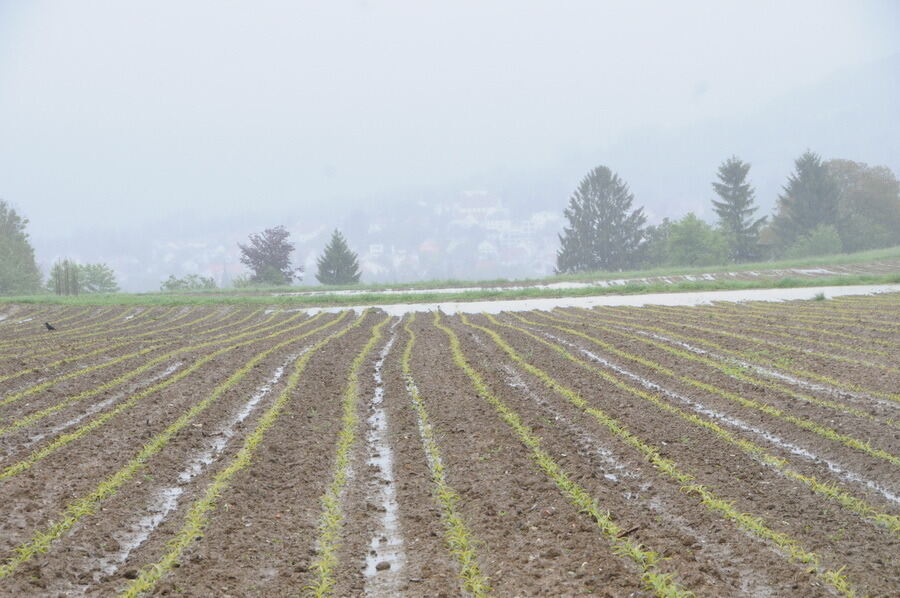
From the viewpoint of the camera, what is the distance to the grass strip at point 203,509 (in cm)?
479

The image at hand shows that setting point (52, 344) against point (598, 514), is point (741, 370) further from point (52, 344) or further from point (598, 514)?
point (52, 344)

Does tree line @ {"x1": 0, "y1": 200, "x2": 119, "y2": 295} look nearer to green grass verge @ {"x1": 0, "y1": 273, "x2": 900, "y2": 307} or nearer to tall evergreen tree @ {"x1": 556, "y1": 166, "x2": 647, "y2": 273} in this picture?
green grass verge @ {"x1": 0, "y1": 273, "x2": 900, "y2": 307}

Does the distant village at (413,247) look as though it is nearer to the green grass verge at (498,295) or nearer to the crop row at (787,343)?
the green grass verge at (498,295)

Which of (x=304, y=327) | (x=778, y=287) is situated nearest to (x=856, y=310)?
(x=778, y=287)

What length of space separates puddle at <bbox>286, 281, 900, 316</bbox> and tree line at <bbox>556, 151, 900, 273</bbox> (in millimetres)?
35105

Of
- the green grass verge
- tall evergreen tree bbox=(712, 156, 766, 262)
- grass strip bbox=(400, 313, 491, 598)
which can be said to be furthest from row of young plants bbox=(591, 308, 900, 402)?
tall evergreen tree bbox=(712, 156, 766, 262)

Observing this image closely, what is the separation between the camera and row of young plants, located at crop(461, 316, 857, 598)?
465 cm

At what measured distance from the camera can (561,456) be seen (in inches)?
290

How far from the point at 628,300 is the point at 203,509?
2540 centimetres

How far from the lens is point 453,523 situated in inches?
229

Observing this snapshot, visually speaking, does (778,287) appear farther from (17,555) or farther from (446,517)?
(17,555)

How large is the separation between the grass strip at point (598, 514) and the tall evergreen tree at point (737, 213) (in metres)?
64.5

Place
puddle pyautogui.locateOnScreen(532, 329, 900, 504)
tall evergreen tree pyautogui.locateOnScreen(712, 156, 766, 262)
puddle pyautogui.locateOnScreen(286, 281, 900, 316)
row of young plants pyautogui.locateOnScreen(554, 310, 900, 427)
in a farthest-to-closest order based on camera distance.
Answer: tall evergreen tree pyautogui.locateOnScreen(712, 156, 766, 262)
puddle pyautogui.locateOnScreen(286, 281, 900, 316)
row of young plants pyautogui.locateOnScreen(554, 310, 900, 427)
puddle pyautogui.locateOnScreen(532, 329, 900, 504)

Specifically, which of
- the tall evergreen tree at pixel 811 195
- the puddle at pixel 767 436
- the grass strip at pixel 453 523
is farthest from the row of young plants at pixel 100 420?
the tall evergreen tree at pixel 811 195
